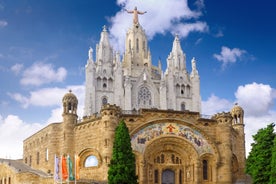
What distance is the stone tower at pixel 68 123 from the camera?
168 ft

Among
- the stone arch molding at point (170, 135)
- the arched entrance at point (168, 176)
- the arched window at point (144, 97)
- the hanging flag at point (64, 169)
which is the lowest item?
the arched entrance at point (168, 176)

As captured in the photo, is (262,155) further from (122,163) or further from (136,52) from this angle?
(136,52)

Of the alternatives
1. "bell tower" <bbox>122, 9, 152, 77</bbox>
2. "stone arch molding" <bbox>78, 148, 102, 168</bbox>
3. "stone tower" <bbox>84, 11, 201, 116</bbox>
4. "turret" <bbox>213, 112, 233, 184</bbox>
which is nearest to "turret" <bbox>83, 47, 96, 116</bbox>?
"stone tower" <bbox>84, 11, 201, 116</bbox>

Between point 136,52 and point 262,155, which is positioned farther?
point 136,52

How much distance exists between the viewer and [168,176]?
166 ft

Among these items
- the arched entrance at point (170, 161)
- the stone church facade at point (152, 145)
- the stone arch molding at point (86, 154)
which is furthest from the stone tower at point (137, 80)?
the arched entrance at point (170, 161)

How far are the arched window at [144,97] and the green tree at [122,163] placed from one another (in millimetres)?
47971

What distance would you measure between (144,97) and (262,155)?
48.8m

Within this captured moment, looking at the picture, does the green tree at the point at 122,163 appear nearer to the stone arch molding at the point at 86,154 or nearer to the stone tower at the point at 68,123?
the stone arch molding at the point at 86,154

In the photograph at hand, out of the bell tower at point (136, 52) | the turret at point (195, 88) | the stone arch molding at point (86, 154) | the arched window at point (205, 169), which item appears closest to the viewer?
the stone arch molding at point (86, 154)

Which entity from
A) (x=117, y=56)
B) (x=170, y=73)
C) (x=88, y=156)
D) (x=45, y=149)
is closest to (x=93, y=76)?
(x=117, y=56)

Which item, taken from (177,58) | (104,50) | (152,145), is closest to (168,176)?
(152,145)

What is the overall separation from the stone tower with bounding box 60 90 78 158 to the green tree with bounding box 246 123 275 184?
67.4ft

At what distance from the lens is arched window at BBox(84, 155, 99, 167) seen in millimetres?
48531
